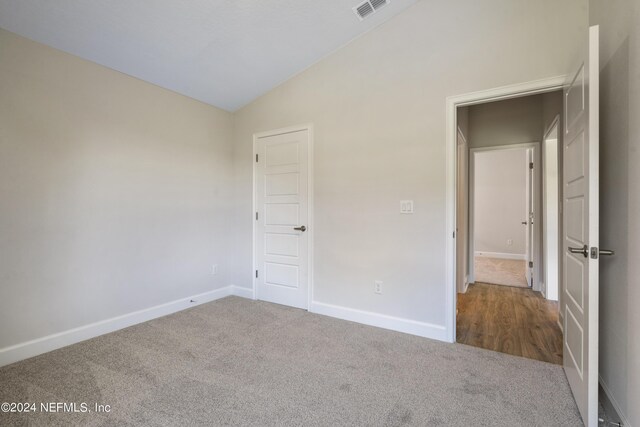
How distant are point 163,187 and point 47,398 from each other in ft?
6.61

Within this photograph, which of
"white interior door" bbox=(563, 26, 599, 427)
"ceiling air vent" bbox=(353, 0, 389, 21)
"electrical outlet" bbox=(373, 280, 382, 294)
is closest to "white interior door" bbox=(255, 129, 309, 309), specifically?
"electrical outlet" bbox=(373, 280, 382, 294)

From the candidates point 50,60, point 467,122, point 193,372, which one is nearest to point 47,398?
point 193,372

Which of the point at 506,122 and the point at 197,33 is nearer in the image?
the point at 197,33

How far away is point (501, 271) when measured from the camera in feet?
18.4

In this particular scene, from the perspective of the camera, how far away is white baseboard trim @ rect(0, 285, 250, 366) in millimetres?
2268

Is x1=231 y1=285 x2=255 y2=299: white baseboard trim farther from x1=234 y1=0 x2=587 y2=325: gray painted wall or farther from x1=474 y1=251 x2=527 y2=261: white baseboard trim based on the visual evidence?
x1=474 y1=251 x2=527 y2=261: white baseboard trim

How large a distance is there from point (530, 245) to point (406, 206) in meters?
2.99

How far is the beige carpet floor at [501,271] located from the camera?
15.8 feet

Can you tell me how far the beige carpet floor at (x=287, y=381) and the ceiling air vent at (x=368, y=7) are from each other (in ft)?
9.60

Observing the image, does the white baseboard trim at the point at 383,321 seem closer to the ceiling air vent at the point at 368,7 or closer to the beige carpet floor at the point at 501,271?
the beige carpet floor at the point at 501,271

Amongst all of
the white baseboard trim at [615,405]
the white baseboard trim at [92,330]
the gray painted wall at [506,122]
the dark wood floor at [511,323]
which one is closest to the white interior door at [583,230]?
the white baseboard trim at [615,405]

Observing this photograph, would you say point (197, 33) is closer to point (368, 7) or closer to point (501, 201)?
point (368, 7)

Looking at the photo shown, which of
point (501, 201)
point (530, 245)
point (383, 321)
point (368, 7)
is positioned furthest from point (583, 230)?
point (501, 201)

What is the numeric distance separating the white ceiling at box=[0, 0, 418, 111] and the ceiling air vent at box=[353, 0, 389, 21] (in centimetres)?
6
